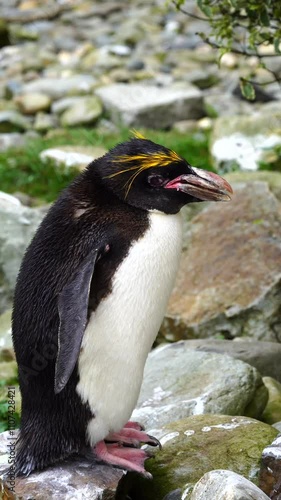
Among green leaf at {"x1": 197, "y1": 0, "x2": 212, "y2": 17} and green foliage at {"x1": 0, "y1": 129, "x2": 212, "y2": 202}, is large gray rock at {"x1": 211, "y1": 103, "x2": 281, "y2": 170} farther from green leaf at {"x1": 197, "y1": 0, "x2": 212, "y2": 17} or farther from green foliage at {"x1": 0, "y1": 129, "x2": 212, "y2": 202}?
green leaf at {"x1": 197, "y1": 0, "x2": 212, "y2": 17}

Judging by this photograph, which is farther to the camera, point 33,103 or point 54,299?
point 33,103

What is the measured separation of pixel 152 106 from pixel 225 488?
7636 millimetres

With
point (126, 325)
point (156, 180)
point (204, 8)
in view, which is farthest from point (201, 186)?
point (204, 8)

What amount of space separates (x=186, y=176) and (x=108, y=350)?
2.16 ft

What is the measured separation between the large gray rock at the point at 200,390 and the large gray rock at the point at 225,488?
1079 mm

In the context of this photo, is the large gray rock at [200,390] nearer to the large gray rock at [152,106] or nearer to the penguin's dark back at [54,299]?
the penguin's dark back at [54,299]

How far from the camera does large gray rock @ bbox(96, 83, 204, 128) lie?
9977 millimetres

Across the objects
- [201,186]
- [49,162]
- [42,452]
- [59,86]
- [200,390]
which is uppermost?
[201,186]

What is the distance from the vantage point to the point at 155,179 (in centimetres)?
315

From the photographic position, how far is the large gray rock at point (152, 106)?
9.98 metres

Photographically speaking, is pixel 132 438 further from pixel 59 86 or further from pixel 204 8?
pixel 59 86

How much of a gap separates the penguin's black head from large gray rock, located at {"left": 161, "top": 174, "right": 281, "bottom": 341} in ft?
6.62

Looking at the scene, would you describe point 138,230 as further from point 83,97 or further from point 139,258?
point 83,97

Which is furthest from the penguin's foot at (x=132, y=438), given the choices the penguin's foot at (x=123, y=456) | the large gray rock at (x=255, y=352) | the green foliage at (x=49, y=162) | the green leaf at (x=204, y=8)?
the green foliage at (x=49, y=162)
